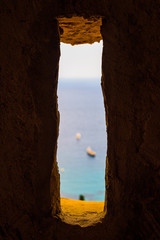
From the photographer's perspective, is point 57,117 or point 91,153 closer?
point 57,117

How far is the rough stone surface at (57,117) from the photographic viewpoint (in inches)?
85.1

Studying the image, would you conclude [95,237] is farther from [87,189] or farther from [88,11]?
[87,189]

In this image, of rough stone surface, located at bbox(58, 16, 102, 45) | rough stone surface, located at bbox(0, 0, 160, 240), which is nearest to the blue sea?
rough stone surface, located at bbox(0, 0, 160, 240)

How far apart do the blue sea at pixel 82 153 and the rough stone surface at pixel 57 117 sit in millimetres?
9576

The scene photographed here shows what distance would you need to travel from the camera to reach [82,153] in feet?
55.7

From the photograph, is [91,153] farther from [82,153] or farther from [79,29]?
[79,29]

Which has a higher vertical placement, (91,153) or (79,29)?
(79,29)

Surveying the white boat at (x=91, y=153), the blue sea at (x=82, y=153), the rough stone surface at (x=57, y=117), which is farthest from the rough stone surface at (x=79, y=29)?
the white boat at (x=91, y=153)

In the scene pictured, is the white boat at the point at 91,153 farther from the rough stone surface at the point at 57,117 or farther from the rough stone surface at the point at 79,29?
the rough stone surface at the point at 57,117

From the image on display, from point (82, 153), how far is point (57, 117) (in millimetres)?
14819

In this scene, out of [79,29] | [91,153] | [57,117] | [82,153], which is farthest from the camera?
[82,153]

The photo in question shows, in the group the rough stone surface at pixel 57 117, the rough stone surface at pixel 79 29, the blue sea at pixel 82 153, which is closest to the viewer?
the rough stone surface at pixel 57 117

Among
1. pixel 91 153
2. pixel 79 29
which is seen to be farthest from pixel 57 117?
pixel 91 153

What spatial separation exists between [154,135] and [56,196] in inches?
47.2
